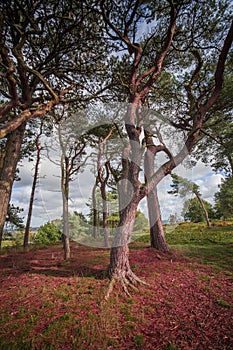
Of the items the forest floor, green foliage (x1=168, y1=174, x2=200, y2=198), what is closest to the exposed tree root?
the forest floor

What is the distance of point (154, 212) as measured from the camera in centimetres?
797

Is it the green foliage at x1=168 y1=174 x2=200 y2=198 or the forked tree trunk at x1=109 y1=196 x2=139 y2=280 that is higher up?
the green foliage at x1=168 y1=174 x2=200 y2=198

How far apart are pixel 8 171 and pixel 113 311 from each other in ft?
15.6

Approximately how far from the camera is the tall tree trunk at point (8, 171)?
502 cm

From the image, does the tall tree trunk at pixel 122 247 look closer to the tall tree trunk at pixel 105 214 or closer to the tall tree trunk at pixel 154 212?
the tall tree trunk at pixel 154 212

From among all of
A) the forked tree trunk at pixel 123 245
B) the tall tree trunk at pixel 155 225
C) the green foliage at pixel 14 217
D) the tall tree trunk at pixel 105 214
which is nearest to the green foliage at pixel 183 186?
the tall tree trunk at pixel 155 225

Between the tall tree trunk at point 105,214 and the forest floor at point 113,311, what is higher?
the tall tree trunk at point 105,214

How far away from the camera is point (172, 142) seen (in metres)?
8.91

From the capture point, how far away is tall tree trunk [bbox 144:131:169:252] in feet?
24.8

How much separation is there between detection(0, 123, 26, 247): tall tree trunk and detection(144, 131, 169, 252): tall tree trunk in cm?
499

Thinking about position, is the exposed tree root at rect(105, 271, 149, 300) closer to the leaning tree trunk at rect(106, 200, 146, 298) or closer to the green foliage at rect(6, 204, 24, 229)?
the leaning tree trunk at rect(106, 200, 146, 298)

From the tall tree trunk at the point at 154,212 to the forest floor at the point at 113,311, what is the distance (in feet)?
6.97

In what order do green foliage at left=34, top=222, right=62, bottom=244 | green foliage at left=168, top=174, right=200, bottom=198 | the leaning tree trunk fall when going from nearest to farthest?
the leaning tree trunk → green foliage at left=168, top=174, right=200, bottom=198 → green foliage at left=34, top=222, right=62, bottom=244

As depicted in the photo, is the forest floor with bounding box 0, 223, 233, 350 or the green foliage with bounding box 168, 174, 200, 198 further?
the green foliage with bounding box 168, 174, 200, 198
